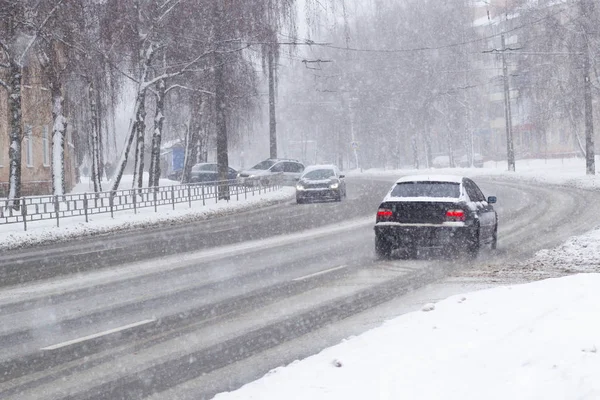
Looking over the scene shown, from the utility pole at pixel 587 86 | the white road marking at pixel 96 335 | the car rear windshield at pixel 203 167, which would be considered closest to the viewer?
the white road marking at pixel 96 335

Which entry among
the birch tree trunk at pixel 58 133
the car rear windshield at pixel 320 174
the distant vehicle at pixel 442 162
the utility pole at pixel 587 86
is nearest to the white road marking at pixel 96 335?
the birch tree trunk at pixel 58 133

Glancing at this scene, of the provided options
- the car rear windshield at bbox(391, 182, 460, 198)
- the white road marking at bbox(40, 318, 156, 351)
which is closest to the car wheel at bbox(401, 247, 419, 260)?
the car rear windshield at bbox(391, 182, 460, 198)

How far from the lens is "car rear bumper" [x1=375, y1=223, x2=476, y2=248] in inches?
565

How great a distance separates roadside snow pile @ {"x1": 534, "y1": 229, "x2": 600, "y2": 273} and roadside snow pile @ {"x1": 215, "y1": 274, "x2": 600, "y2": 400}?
461 centimetres

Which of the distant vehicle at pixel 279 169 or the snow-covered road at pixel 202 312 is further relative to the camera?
the distant vehicle at pixel 279 169

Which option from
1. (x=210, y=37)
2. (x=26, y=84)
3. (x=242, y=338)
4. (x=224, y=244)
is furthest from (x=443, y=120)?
(x=242, y=338)

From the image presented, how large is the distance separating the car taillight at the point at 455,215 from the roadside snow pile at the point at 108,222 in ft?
38.5

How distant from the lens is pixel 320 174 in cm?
3650

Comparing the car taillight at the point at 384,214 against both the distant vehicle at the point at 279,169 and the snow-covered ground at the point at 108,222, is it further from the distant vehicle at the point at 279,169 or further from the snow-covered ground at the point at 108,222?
the distant vehicle at the point at 279,169

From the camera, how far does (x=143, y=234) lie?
22500 millimetres

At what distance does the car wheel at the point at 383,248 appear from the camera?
14836mm

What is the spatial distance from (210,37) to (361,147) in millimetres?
57785

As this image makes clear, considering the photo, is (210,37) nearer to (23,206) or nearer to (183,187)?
(183,187)

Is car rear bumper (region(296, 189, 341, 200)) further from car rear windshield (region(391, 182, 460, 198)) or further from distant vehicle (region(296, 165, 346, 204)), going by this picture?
car rear windshield (region(391, 182, 460, 198))
